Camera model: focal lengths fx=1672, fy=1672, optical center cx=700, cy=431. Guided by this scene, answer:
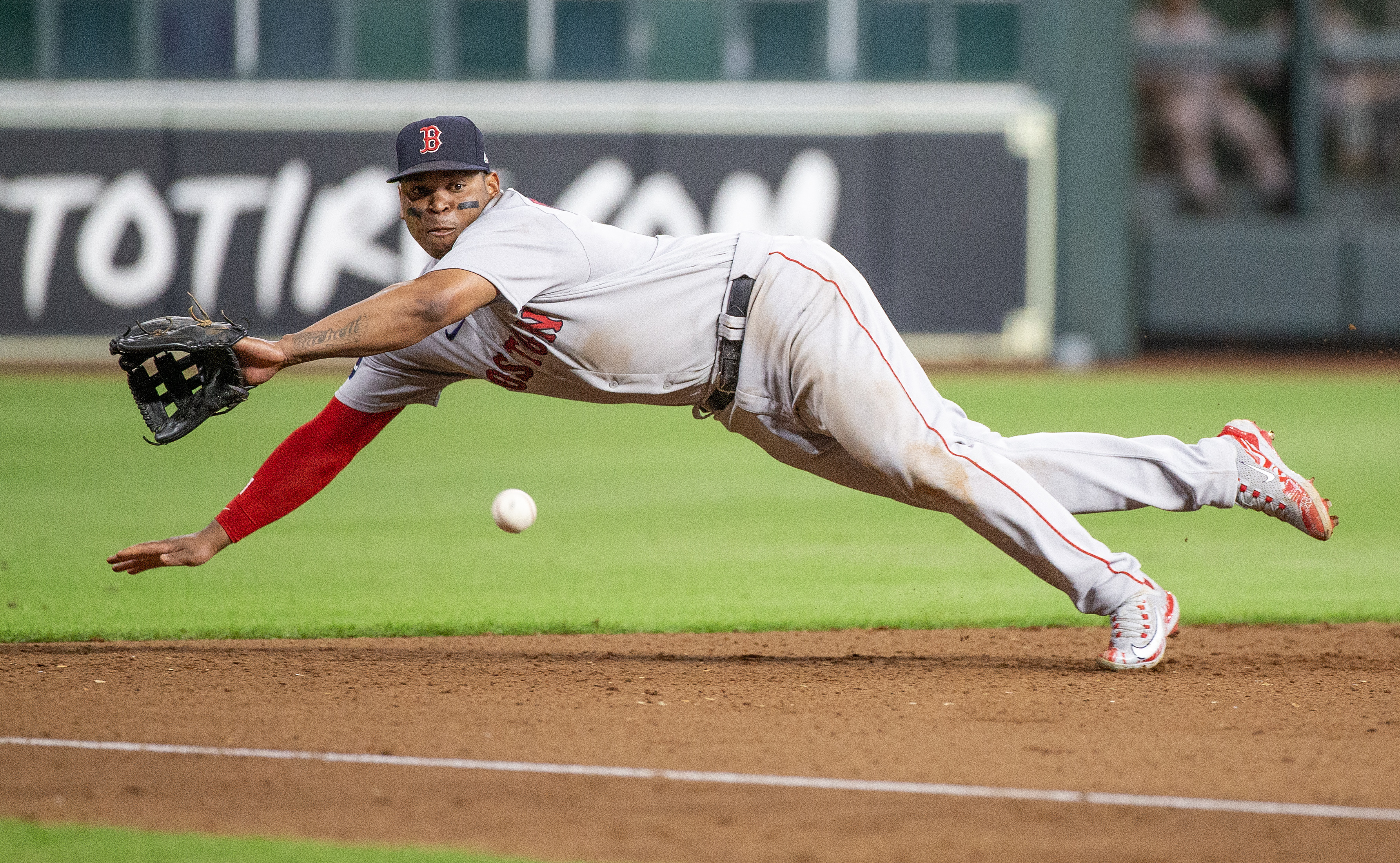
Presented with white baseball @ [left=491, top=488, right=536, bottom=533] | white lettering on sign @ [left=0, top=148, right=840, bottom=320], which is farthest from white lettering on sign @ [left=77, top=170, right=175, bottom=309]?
white baseball @ [left=491, top=488, right=536, bottom=533]

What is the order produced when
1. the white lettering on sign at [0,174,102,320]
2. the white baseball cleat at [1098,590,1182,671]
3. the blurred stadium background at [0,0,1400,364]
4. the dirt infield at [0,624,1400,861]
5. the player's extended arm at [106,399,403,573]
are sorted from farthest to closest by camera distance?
the blurred stadium background at [0,0,1400,364] < the white lettering on sign at [0,174,102,320] < the player's extended arm at [106,399,403,573] < the white baseball cleat at [1098,590,1182,671] < the dirt infield at [0,624,1400,861]

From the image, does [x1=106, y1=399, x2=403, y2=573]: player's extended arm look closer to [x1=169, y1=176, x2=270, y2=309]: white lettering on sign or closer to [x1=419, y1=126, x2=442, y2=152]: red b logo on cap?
[x1=419, y1=126, x2=442, y2=152]: red b logo on cap

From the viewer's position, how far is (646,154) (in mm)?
16531

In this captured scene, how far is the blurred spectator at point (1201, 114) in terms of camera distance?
18734 millimetres

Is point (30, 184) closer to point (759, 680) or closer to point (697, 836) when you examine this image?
point (759, 680)

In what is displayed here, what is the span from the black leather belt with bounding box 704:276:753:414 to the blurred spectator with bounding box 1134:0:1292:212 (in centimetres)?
1559

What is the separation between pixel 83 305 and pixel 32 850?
1397cm

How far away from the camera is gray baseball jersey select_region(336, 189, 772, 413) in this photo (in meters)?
4.20

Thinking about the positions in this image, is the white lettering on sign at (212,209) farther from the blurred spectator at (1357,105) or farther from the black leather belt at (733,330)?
the black leather belt at (733,330)

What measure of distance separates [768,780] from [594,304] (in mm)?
Answer: 1361

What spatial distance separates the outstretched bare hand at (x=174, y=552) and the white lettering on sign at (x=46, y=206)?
12.2m

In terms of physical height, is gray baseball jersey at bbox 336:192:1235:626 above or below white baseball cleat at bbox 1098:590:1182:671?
above

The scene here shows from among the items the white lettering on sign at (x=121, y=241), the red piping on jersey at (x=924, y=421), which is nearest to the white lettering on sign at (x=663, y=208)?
the white lettering on sign at (x=121, y=241)

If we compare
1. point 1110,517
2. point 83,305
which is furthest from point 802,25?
point 1110,517
